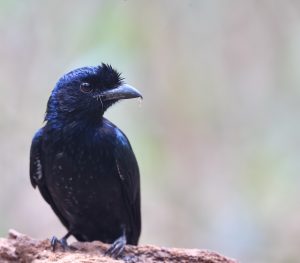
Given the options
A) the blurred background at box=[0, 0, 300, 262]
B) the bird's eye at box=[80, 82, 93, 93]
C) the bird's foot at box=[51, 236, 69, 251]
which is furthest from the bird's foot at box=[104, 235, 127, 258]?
the blurred background at box=[0, 0, 300, 262]

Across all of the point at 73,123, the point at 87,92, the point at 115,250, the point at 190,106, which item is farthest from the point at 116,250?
the point at 190,106

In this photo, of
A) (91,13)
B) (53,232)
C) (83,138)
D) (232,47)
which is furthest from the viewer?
(53,232)

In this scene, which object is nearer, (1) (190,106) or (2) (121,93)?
(2) (121,93)

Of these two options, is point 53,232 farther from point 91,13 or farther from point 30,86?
point 91,13

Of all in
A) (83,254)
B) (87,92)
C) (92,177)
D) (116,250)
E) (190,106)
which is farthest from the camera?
(190,106)

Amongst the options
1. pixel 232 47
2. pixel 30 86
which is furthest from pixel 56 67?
pixel 232 47

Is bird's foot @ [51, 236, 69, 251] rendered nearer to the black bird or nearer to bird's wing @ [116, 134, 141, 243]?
the black bird

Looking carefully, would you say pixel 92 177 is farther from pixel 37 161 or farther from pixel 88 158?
pixel 37 161

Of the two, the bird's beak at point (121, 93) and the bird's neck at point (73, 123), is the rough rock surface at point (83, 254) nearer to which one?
the bird's neck at point (73, 123)
